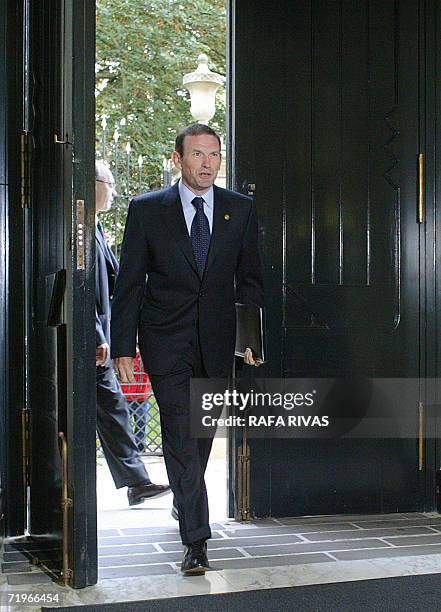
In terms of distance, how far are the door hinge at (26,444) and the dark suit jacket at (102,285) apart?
0.63m

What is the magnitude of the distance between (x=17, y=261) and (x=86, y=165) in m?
0.83

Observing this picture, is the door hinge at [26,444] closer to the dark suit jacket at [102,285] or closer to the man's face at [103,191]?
the dark suit jacket at [102,285]

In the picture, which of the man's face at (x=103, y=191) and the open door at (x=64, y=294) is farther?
the man's face at (x=103, y=191)

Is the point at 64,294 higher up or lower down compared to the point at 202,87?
lower down

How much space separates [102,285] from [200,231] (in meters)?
0.98

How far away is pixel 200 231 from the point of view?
139 inches

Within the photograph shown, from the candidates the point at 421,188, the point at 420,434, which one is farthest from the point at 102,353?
the point at 421,188

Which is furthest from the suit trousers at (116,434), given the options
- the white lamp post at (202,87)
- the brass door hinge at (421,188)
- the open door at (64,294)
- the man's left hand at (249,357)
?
the white lamp post at (202,87)

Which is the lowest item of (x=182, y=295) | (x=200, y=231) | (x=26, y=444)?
(x=26, y=444)

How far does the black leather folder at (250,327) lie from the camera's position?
3.64 meters

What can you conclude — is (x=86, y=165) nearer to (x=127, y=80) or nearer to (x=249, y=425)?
(x=249, y=425)

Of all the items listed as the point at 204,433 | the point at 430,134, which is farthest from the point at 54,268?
the point at 430,134

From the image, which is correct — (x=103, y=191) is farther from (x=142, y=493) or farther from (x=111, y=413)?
(x=142, y=493)

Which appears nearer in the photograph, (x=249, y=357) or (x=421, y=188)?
(x=249, y=357)
